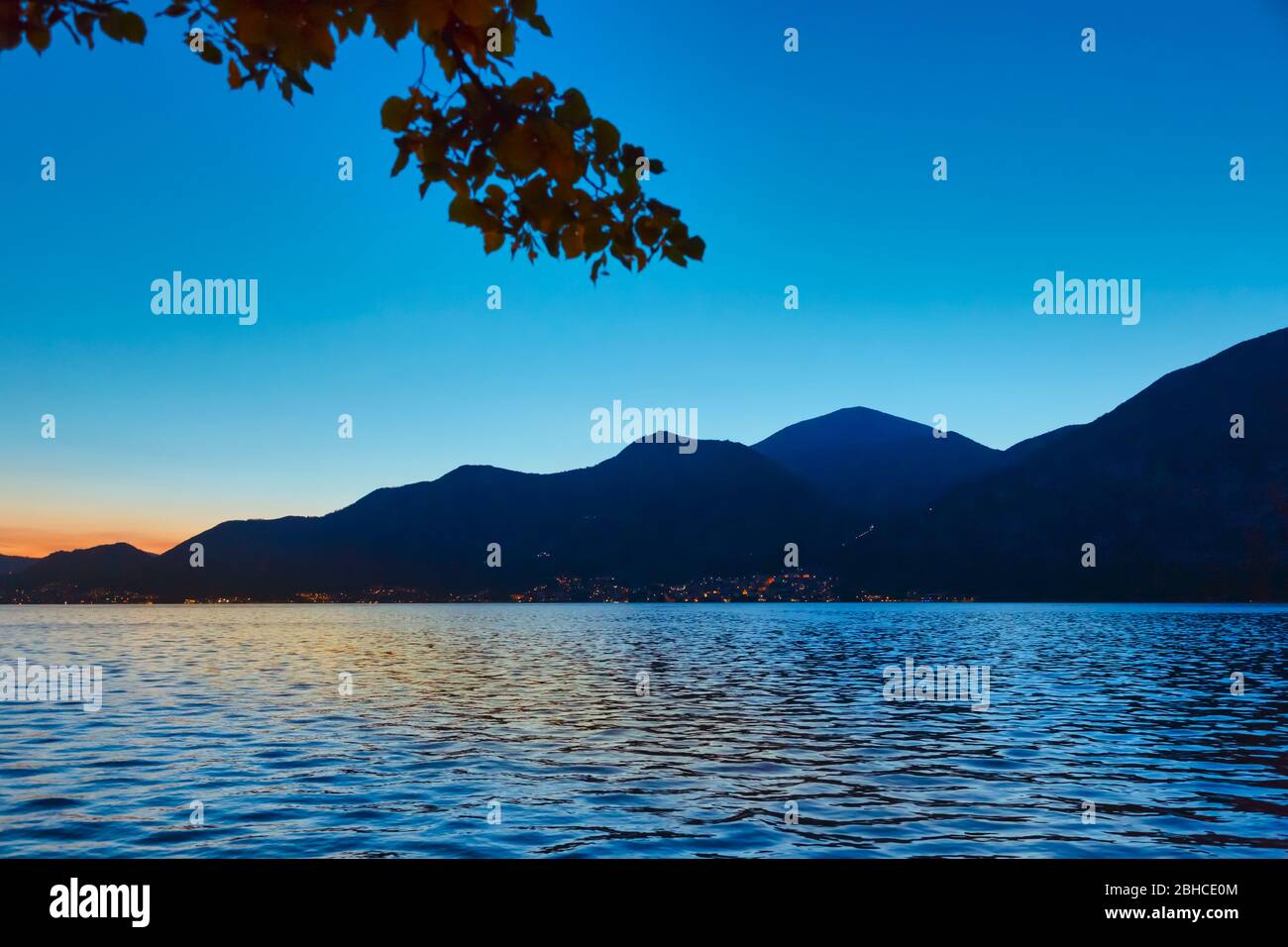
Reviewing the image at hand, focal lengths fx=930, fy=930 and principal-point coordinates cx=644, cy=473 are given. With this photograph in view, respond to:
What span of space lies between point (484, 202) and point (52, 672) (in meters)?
75.0

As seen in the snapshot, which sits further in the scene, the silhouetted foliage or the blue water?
the blue water

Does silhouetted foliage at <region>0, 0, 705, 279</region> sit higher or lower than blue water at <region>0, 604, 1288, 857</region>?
higher

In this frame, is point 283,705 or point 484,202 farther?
point 283,705

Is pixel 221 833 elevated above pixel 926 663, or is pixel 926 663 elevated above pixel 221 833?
pixel 221 833

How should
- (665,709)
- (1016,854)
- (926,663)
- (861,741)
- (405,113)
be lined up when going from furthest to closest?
(926,663) → (665,709) → (861,741) → (1016,854) → (405,113)

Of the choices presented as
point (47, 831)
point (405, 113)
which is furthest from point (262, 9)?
point (47, 831)

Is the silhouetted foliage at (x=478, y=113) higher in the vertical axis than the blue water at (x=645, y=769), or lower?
higher

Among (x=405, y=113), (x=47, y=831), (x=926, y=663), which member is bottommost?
(x=926, y=663)

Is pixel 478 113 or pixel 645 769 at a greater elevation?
pixel 478 113

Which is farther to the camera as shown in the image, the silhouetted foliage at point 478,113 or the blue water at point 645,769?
the blue water at point 645,769

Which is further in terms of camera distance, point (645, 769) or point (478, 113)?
point (645, 769)

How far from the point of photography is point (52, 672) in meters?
66.1
